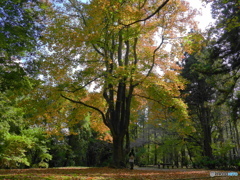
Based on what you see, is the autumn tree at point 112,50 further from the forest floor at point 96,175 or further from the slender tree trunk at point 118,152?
the forest floor at point 96,175

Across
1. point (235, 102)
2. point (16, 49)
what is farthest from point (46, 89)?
point (235, 102)

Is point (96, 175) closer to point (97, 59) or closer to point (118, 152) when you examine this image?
point (118, 152)

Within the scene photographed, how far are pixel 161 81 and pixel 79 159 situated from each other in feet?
64.2

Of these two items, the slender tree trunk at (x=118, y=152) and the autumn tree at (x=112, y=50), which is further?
the slender tree trunk at (x=118, y=152)

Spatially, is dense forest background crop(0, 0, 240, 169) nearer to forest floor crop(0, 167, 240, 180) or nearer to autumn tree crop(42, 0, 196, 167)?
autumn tree crop(42, 0, 196, 167)

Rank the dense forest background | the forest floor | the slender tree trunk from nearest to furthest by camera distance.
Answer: the forest floor
the dense forest background
the slender tree trunk

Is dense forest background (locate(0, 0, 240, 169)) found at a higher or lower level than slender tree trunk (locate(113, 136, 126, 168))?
higher

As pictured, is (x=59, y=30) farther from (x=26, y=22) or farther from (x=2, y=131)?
(x=2, y=131)

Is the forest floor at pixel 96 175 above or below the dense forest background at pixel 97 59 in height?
below

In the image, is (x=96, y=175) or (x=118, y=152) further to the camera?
(x=118, y=152)

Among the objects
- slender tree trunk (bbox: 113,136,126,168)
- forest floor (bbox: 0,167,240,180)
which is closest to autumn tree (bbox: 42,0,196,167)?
slender tree trunk (bbox: 113,136,126,168)

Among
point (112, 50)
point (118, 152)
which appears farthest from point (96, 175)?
point (112, 50)

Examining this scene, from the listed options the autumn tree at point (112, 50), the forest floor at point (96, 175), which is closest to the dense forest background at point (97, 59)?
the autumn tree at point (112, 50)

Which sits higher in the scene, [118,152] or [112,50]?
[112,50]
